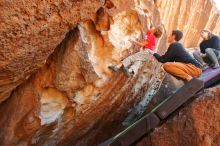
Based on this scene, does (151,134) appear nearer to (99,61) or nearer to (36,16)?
(99,61)

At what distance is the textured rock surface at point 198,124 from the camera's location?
5898mm

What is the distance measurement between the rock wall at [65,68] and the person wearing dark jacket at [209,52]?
1.46 metres

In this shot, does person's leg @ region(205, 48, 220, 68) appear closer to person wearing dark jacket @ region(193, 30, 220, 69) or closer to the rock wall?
person wearing dark jacket @ region(193, 30, 220, 69)

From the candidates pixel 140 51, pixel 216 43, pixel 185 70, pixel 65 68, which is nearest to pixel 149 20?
pixel 140 51

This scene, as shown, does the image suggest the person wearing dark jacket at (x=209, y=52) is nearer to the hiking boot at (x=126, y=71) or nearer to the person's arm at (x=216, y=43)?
the person's arm at (x=216, y=43)

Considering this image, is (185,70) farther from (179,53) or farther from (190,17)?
(190,17)

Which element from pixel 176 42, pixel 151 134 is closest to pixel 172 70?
pixel 176 42

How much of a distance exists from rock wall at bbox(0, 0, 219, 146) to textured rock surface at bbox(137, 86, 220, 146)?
4.33 ft

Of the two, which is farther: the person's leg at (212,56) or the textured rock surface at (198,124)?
the person's leg at (212,56)

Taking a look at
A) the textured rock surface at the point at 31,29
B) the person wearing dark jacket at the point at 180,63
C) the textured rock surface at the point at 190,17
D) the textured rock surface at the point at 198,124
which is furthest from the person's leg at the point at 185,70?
the textured rock surface at the point at 190,17

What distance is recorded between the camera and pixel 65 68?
5590 mm

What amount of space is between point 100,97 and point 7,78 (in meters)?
1.94

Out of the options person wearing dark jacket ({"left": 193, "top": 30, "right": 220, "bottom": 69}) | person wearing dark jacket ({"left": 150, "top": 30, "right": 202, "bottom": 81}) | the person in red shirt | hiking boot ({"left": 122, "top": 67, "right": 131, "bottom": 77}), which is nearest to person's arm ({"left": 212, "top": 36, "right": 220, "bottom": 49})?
person wearing dark jacket ({"left": 193, "top": 30, "right": 220, "bottom": 69})

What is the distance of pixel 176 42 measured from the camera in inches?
252
